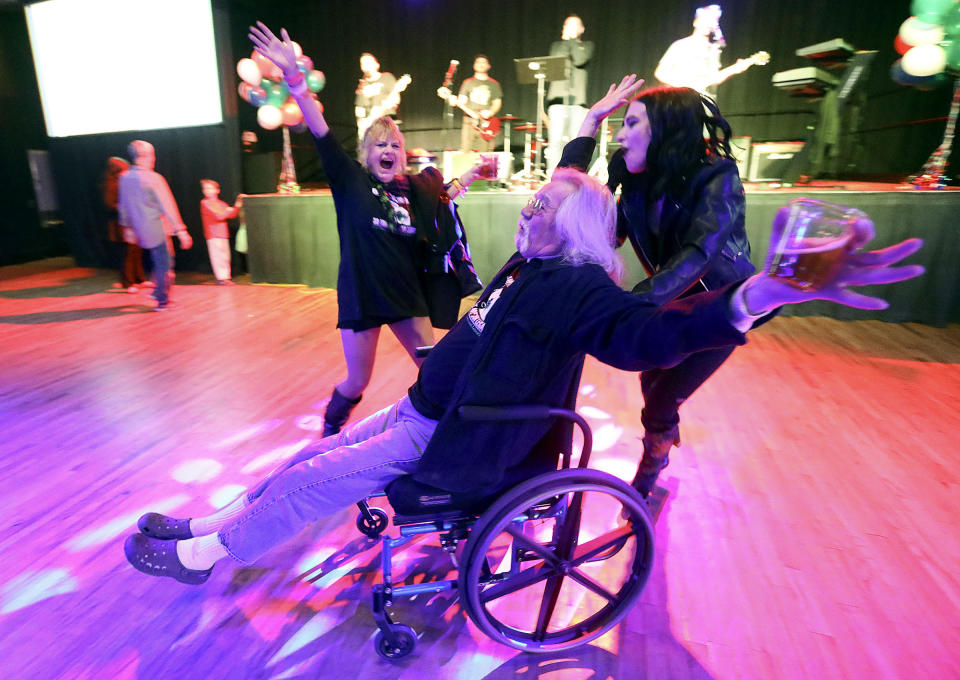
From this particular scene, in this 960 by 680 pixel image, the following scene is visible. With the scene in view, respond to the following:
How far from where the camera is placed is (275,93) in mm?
5555

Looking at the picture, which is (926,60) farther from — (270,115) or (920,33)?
(270,115)

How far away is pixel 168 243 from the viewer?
14.8ft

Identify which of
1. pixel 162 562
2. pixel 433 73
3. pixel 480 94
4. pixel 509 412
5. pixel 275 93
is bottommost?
pixel 162 562

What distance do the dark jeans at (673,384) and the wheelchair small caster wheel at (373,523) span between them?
2.96ft

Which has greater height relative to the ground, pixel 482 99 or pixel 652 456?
pixel 482 99

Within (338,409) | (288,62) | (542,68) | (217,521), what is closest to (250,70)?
(542,68)

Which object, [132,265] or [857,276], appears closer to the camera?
[857,276]

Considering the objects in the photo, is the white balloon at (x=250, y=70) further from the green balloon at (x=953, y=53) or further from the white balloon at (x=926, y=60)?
the green balloon at (x=953, y=53)

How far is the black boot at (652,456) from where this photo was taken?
→ 5.72 feet

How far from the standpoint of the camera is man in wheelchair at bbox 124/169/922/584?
3.15 ft

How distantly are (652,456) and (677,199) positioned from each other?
32.3 inches

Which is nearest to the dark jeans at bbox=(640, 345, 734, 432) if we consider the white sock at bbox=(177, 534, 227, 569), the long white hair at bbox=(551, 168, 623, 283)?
the long white hair at bbox=(551, 168, 623, 283)

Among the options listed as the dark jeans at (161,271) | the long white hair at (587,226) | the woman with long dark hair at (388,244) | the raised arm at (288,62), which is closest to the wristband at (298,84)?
the raised arm at (288,62)

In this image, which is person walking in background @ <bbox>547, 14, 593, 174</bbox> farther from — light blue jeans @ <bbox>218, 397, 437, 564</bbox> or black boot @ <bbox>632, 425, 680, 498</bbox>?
light blue jeans @ <bbox>218, 397, 437, 564</bbox>
